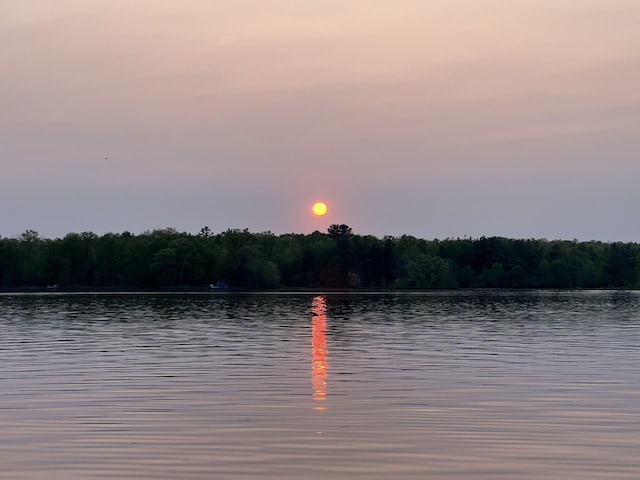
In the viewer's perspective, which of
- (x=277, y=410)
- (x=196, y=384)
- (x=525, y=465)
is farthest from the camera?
(x=196, y=384)

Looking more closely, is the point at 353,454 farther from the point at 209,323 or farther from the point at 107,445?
the point at 209,323

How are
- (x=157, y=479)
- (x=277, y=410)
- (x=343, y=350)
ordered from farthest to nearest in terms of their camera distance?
1. (x=343, y=350)
2. (x=277, y=410)
3. (x=157, y=479)

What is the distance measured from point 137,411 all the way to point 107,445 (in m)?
5.73

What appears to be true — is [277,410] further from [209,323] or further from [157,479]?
[209,323]

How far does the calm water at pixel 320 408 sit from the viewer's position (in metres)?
21.2

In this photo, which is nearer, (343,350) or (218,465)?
(218,465)

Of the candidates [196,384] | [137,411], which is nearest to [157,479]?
[137,411]

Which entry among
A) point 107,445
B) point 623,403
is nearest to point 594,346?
point 623,403

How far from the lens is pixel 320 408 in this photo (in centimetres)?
2969

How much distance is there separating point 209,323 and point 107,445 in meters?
58.4

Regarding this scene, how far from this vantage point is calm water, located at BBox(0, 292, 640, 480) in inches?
836

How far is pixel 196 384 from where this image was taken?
3638cm

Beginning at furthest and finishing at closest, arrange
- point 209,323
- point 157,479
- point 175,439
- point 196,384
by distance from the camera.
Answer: point 209,323 → point 196,384 → point 175,439 → point 157,479

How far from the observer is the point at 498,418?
89.9ft
